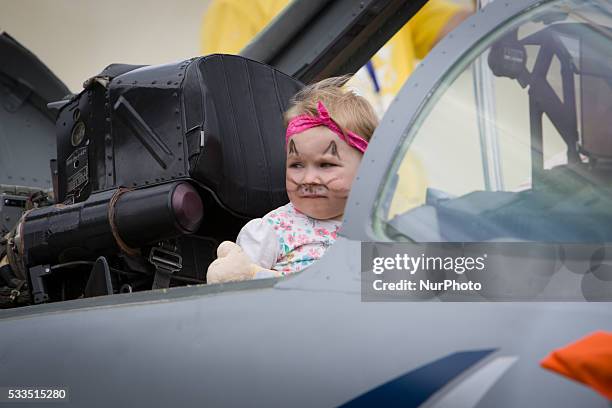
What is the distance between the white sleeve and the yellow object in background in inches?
120

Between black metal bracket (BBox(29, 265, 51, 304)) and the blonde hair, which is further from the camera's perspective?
black metal bracket (BBox(29, 265, 51, 304))

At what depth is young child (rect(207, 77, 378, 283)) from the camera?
8.09ft

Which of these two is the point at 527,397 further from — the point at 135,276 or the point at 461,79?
the point at 135,276

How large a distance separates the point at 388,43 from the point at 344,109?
370 cm

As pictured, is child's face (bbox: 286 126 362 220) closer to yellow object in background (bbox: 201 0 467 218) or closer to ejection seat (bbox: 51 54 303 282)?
ejection seat (bbox: 51 54 303 282)

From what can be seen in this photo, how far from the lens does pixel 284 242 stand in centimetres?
247

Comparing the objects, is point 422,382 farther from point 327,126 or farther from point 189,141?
point 189,141

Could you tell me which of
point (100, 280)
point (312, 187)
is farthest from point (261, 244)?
point (100, 280)

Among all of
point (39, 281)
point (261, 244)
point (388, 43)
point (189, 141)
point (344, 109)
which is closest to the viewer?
point (261, 244)

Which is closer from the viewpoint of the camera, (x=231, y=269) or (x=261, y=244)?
(x=231, y=269)

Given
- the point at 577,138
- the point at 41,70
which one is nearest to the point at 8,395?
the point at 577,138

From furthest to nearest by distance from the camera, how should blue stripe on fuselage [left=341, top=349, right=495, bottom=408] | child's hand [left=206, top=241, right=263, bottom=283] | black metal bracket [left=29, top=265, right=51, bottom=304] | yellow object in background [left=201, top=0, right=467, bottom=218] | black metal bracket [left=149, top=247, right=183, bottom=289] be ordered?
yellow object in background [left=201, top=0, right=467, bottom=218] < black metal bracket [left=29, top=265, right=51, bottom=304] < black metal bracket [left=149, top=247, right=183, bottom=289] < child's hand [left=206, top=241, right=263, bottom=283] < blue stripe on fuselage [left=341, top=349, right=495, bottom=408]

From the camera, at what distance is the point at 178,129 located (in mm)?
2752

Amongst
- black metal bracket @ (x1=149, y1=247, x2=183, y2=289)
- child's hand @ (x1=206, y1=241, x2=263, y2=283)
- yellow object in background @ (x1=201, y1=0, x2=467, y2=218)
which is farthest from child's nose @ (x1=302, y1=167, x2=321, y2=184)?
yellow object in background @ (x1=201, y1=0, x2=467, y2=218)
